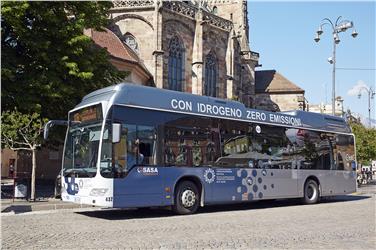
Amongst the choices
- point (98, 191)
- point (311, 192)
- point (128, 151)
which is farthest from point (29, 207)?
point (311, 192)

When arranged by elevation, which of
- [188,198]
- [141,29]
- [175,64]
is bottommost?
[188,198]

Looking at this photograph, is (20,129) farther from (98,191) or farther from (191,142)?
(191,142)

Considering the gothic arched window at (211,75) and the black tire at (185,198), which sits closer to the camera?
the black tire at (185,198)

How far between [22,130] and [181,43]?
2970cm

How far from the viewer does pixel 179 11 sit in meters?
44.4

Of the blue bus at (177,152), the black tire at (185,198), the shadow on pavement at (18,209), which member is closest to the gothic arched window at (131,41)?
the blue bus at (177,152)

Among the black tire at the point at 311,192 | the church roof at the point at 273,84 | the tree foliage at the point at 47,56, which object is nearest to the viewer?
the tree foliage at the point at 47,56

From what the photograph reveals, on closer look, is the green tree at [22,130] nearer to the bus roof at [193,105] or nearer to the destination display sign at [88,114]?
the destination display sign at [88,114]

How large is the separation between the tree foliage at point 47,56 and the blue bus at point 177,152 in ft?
14.7

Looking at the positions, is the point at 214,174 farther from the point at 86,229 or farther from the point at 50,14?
the point at 50,14

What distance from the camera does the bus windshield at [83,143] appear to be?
12.1 m

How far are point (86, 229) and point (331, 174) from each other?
1151 centimetres

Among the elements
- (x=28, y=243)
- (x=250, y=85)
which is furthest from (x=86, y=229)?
(x=250, y=85)

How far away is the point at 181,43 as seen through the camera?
147 ft
